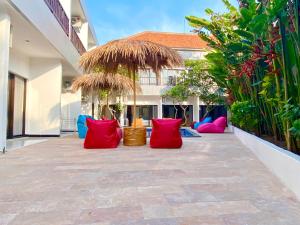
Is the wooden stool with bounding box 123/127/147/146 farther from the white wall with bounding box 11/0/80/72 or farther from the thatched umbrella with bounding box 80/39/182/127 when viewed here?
the white wall with bounding box 11/0/80/72

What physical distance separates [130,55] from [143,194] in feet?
15.0

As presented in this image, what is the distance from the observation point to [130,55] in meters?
6.74

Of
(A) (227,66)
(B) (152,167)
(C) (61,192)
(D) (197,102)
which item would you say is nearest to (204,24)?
(A) (227,66)

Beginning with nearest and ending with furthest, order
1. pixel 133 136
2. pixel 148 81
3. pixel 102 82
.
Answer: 1. pixel 133 136
2. pixel 102 82
3. pixel 148 81

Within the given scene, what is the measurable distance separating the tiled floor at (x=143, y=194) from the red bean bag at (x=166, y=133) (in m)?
1.84

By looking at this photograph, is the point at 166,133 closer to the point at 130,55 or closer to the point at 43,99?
the point at 130,55

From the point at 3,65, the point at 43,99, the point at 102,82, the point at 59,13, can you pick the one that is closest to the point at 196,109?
the point at 102,82

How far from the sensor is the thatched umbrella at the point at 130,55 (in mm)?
6621

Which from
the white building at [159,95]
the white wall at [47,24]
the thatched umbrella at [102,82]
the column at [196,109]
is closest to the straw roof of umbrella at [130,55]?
the white wall at [47,24]

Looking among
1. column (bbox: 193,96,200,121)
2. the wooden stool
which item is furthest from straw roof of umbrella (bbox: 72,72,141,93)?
column (bbox: 193,96,200,121)

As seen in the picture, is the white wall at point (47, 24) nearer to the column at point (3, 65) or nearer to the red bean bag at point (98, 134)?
the column at point (3, 65)

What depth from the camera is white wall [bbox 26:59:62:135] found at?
10.8 meters

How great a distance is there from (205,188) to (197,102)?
20.1 metres

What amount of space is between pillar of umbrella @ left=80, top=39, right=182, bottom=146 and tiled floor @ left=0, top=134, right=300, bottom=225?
2.56m
